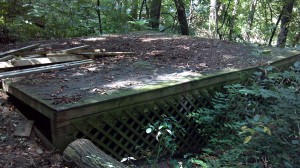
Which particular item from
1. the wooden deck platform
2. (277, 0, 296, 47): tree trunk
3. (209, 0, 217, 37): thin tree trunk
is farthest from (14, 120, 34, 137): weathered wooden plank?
(209, 0, 217, 37): thin tree trunk

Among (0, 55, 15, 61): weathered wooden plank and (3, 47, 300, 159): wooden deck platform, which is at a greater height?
(0, 55, 15, 61): weathered wooden plank

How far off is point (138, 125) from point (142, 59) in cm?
183

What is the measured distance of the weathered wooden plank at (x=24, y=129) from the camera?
323 cm

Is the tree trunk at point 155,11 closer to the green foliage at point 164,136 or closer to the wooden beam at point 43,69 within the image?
the wooden beam at point 43,69

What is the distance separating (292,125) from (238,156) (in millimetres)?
609

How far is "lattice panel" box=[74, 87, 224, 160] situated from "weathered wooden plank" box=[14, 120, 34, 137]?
2.13ft

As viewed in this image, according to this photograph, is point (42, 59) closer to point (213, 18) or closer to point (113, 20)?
point (113, 20)

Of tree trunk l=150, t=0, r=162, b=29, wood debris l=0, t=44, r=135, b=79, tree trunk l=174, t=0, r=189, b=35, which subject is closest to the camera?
wood debris l=0, t=44, r=135, b=79

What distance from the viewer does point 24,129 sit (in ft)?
10.9

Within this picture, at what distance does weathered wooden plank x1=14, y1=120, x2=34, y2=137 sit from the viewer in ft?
10.6

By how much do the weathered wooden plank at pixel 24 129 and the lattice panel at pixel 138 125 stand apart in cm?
65

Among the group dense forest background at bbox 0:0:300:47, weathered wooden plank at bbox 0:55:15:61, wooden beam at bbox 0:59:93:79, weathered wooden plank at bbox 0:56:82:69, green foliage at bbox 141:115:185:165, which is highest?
dense forest background at bbox 0:0:300:47

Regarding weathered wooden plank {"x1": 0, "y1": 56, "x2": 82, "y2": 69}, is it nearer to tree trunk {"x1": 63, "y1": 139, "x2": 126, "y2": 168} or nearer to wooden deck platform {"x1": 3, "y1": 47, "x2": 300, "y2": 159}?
wooden deck platform {"x1": 3, "y1": 47, "x2": 300, "y2": 159}

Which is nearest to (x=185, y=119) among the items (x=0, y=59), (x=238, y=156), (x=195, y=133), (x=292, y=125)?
(x=195, y=133)
